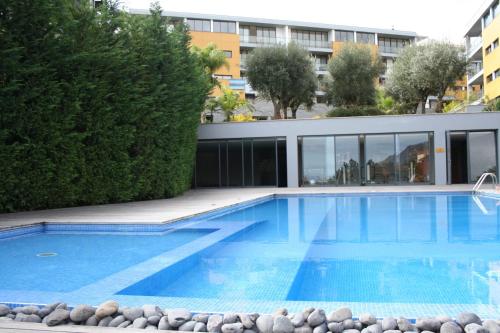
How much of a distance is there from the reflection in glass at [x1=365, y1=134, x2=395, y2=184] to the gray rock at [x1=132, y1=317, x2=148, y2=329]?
17.7 meters

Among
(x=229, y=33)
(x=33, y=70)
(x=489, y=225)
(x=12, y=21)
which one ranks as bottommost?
(x=489, y=225)

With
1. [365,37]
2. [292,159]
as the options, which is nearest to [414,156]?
[292,159]

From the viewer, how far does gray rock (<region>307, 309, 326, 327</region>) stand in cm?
301

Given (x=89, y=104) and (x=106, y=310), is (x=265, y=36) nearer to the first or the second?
(x=89, y=104)

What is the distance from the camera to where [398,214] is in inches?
426

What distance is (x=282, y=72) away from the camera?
86.3ft

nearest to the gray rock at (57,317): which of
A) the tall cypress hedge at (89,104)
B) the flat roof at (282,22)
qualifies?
the tall cypress hedge at (89,104)

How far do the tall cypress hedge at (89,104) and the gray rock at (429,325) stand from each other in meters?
9.37

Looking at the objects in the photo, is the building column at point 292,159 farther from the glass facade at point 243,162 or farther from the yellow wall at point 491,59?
the yellow wall at point 491,59

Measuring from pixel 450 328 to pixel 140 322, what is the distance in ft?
6.30

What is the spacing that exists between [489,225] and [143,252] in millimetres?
6208

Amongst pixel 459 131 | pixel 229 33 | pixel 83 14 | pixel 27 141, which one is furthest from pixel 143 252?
pixel 229 33

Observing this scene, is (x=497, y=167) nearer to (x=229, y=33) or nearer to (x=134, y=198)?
(x=134, y=198)

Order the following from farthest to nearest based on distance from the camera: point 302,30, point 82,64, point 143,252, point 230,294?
point 302,30
point 82,64
point 143,252
point 230,294
